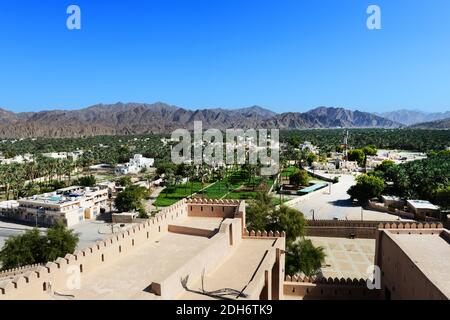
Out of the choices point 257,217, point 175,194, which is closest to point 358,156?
point 175,194

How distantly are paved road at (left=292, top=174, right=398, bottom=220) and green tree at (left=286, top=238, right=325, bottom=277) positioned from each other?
15.7 m

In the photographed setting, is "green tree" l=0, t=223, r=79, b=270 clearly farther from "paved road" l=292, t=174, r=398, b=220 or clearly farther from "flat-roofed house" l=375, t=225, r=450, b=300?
"paved road" l=292, t=174, r=398, b=220

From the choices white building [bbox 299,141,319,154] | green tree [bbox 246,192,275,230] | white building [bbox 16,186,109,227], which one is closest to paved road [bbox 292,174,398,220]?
green tree [bbox 246,192,275,230]

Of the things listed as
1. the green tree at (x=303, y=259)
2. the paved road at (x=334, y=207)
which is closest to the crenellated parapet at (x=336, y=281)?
the green tree at (x=303, y=259)

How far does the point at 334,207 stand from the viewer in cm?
4019

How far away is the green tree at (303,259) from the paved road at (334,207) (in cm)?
1568

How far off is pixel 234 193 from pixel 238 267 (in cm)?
3557

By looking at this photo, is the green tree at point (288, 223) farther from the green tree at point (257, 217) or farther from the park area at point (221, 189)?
the park area at point (221, 189)

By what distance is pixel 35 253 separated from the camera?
23.6 m

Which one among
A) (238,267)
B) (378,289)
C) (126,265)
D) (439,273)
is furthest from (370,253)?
(126,265)

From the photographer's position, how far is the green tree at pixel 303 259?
64.4ft

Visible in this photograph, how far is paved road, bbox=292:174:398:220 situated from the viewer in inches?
1416
